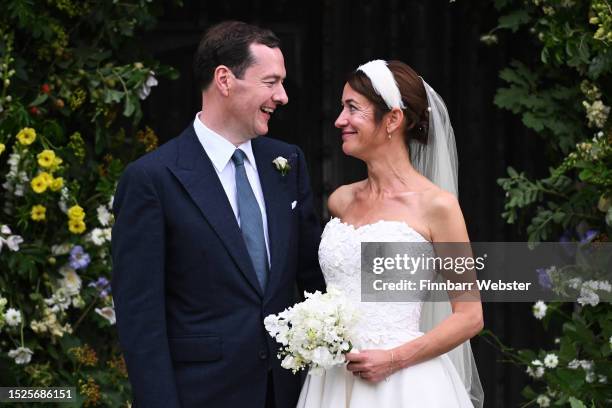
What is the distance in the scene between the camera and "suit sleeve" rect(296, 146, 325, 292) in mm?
4129

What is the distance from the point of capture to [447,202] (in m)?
3.81

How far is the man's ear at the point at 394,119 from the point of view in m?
3.96

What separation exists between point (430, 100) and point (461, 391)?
41.8 inches

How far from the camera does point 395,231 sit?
3.83 m

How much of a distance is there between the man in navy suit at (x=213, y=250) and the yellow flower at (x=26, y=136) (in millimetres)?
1094

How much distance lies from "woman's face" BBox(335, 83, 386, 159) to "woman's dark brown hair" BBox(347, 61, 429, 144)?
0.07 feet

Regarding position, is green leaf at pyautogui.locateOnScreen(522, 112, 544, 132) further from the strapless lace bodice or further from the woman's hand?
the woman's hand

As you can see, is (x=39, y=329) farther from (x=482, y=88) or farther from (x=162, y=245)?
(x=482, y=88)

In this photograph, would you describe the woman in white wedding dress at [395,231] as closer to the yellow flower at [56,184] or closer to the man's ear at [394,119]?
the man's ear at [394,119]

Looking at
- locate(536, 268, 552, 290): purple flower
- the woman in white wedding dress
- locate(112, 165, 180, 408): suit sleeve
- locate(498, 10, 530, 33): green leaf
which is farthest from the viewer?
locate(498, 10, 530, 33): green leaf

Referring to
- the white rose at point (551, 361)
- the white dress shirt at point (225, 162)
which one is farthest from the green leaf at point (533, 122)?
the white dress shirt at point (225, 162)

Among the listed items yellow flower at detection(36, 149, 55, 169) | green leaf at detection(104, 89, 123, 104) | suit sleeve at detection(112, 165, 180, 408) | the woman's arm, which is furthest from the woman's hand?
green leaf at detection(104, 89, 123, 104)

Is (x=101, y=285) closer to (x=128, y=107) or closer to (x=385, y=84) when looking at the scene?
(x=128, y=107)

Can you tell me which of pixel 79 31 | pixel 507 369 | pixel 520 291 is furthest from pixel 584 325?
pixel 79 31
